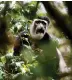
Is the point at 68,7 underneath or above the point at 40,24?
underneath

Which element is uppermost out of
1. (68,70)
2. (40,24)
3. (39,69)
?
(40,24)

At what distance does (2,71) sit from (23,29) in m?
0.36

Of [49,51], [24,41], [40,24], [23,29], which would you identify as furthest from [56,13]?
[40,24]

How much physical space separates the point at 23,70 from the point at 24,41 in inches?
7.3

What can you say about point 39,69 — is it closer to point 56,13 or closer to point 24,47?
point 56,13

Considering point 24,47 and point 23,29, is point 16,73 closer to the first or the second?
point 24,47

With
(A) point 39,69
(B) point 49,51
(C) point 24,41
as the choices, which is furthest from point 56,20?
(C) point 24,41

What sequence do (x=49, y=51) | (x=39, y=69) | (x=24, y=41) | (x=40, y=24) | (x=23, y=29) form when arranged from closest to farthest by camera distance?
(x=49, y=51)
(x=39, y=69)
(x=23, y=29)
(x=24, y=41)
(x=40, y=24)

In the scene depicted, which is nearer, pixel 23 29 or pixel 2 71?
pixel 23 29

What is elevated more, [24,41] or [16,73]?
[24,41]

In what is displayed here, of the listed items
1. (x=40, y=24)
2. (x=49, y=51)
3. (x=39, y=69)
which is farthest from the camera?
(x=40, y=24)

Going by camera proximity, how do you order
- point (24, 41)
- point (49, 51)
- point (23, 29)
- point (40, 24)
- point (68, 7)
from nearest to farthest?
point (68, 7) → point (49, 51) → point (23, 29) → point (24, 41) → point (40, 24)

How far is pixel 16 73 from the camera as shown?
1.32m

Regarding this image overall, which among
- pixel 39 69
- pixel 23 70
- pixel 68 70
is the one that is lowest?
pixel 68 70
